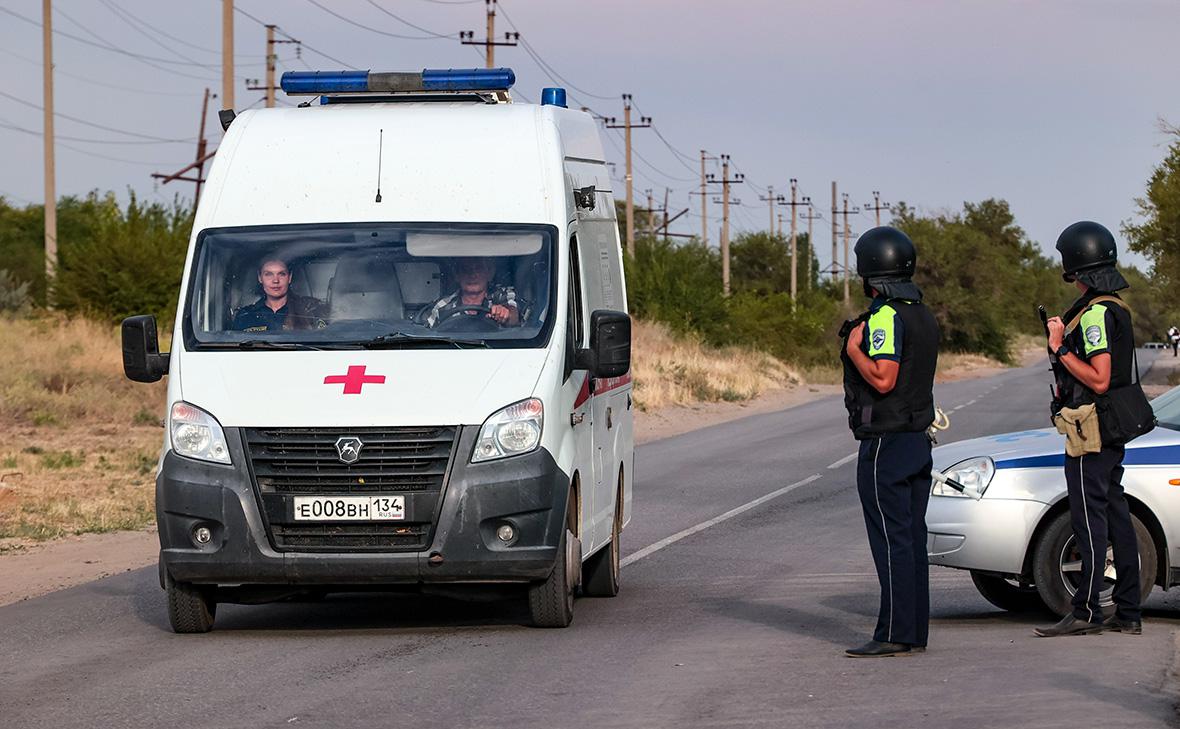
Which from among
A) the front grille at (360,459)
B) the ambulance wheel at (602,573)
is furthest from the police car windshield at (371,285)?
the ambulance wheel at (602,573)

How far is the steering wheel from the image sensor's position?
962cm


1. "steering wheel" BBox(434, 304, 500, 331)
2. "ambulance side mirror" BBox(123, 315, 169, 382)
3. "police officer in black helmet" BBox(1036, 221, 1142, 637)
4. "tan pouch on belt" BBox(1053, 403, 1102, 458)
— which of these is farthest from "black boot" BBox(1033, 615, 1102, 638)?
"ambulance side mirror" BBox(123, 315, 169, 382)

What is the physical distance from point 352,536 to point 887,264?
9.60ft

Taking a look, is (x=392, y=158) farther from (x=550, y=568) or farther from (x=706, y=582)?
(x=706, y=582)

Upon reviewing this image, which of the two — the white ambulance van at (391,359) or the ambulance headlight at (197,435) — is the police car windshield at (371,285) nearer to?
the white ambulance van at (391,359)

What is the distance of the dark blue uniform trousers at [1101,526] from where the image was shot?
8.88 meters

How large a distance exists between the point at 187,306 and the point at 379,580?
1.91 metres

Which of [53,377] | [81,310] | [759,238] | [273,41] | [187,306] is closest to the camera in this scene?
[187,306]

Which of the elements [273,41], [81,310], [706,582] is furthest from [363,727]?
[273,41]

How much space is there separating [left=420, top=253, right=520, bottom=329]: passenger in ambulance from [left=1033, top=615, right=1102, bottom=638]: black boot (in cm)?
313

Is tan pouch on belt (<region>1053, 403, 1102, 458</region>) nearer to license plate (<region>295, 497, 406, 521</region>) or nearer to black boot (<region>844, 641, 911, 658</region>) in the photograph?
black boot (<region>844, 641, 911, 658</region>)

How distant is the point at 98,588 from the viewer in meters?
11.8

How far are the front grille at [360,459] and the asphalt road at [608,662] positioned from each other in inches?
32.2

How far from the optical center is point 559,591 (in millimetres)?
Answer: 9391
